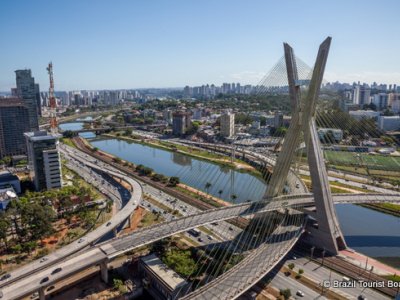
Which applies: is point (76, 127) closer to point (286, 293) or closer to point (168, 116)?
point (168, 116)

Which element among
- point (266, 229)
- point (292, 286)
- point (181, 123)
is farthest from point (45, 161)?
point (181, 123)

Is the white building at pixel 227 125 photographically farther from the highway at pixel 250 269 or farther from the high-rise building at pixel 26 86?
the highway at pixel 250 269

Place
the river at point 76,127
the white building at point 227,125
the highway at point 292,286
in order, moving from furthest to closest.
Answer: the river at point 76,127
the white building at point 227,125
the highway at point 292,286

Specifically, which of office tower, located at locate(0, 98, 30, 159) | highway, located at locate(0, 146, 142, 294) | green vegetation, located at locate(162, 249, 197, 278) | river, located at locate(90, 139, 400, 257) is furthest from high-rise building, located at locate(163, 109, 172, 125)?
green vegetation, located at locate(162, 249, 197, 278)

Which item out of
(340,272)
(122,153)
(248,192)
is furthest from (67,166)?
(340,272)

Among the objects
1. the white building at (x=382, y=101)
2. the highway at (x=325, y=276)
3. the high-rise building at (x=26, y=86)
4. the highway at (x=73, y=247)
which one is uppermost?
the high-rise building at (x=26, y=86)

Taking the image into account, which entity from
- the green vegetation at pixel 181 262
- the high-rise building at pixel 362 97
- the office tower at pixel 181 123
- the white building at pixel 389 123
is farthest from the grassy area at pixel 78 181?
the high-rise building at pixel 362 97

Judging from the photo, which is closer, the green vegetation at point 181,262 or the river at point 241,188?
the green vegetation at point 181,262
